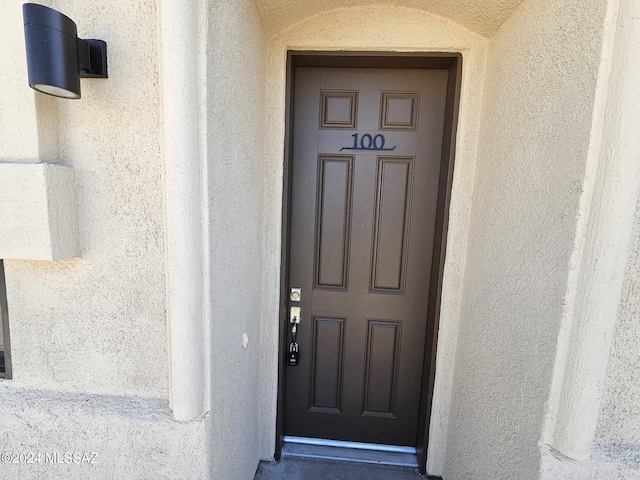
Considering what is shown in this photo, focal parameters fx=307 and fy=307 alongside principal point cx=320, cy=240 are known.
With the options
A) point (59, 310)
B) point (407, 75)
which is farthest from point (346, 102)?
point (59, 310)

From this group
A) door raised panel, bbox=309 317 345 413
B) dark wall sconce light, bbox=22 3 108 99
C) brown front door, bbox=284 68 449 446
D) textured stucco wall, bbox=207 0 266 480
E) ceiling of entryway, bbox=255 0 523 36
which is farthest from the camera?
door raised panel, bbox=309 317 345 413

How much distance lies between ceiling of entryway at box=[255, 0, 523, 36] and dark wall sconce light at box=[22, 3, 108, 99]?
964mm

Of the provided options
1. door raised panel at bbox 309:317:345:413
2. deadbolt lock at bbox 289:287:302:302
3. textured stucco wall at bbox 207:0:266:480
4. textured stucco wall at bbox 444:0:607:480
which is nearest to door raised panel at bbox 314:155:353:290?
deadbolt lock at bbox 289:287:302:302

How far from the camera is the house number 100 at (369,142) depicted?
7.02 ft

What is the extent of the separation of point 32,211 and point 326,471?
7.95 feet

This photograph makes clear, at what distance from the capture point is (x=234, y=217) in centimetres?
158

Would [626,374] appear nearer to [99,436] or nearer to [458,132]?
[458,132]

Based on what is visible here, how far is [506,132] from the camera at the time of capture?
1590 mm

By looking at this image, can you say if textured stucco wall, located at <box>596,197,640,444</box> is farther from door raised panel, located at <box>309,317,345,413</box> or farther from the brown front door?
door raised panel, located at <box>309,317,345,413</box>

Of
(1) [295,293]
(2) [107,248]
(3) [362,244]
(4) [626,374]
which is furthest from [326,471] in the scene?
(2) [107,248]

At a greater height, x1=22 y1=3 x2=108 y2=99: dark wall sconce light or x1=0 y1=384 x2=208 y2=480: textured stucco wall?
x1=22 y1=3 x2=108 y2=99: dark wall sconce light

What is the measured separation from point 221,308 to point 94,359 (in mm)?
629

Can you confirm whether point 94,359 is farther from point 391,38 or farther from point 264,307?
point 391,38

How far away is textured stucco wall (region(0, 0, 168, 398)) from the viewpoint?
4.11 feet
